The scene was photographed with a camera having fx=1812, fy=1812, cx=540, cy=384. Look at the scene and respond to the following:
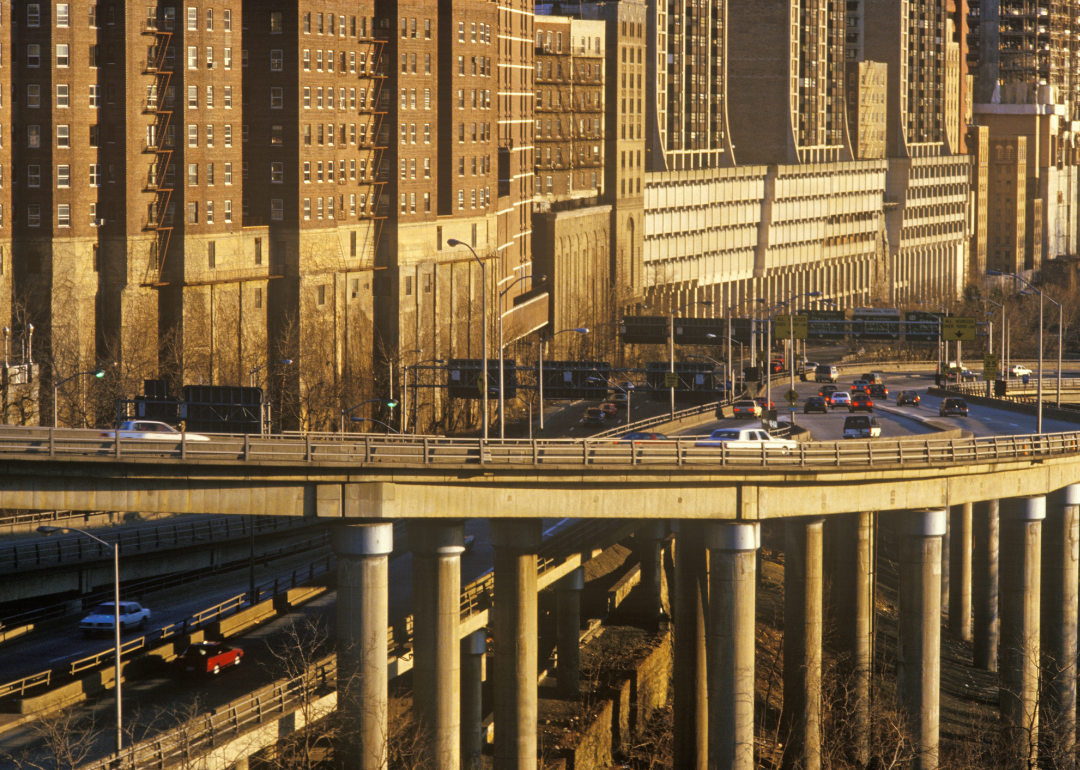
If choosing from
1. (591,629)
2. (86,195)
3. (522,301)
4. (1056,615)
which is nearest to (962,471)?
(1056,615)

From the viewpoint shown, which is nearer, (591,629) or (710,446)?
(710,446)

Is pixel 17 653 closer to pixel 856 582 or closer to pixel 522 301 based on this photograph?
pixel 856 582

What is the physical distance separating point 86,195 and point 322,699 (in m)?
75.2

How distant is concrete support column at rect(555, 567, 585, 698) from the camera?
89.9 meters

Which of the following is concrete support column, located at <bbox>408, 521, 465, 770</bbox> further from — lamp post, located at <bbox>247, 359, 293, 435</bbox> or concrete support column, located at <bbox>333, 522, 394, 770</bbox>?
lamp post, located at <bbox>247, 359, 293, 435</bbox>

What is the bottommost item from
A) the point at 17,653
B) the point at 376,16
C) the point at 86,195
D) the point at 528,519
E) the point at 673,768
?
the point at 673,768

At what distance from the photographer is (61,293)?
125 meters

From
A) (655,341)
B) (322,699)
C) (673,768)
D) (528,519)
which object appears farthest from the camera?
(655,341)

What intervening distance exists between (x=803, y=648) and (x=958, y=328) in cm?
6213

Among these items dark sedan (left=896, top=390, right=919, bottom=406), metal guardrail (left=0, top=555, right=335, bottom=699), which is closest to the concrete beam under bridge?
metal guardrail (left=0, top=555, right=335, bottom=699)

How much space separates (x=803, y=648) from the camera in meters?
77.9

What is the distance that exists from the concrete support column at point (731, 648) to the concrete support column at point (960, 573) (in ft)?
155

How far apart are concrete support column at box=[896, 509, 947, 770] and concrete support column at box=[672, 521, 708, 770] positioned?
8421mm

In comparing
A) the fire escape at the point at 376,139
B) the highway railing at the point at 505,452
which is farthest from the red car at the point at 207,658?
the fire escape at the point at 376,139
